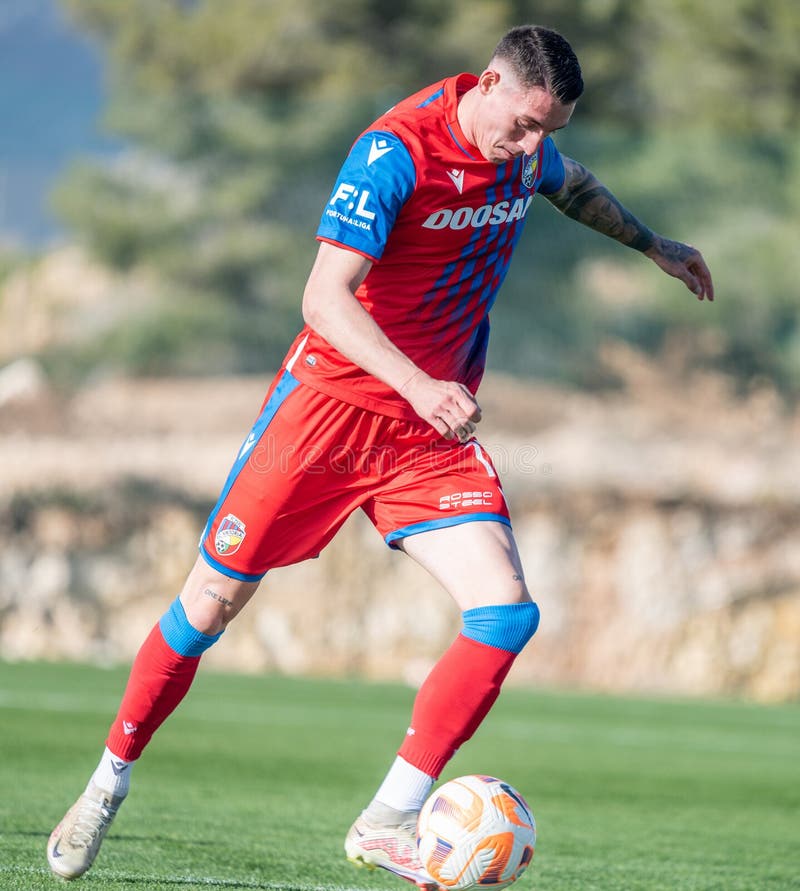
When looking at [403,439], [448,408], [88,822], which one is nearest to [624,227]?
[403,439]

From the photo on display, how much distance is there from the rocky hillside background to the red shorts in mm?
10016

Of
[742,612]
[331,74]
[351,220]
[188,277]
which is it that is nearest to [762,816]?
[351,220]

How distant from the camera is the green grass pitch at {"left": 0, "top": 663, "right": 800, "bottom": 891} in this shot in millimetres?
4289

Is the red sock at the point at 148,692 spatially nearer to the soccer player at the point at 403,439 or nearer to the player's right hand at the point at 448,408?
the soccer player at the point at 403,439

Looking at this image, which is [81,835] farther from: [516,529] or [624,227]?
[516,529]

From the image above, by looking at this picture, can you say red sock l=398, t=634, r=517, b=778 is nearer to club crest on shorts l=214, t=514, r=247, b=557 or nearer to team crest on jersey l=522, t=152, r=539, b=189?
club crest on shorts l=214, t=514, r=247, b=557

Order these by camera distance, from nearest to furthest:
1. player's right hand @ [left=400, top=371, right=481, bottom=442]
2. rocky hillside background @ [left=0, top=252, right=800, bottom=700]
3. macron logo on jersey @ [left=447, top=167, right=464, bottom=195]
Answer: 1. player's right hand @ [left=400, top=371, right=481, bottom=442]
2. macron logo on jersey @ [left=447, top=167, right=464, bottom=195]
3. rocky hillside background @ [left=0, top=252, right=800, bottom=700]

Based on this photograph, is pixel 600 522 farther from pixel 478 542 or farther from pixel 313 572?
pixel 478 542

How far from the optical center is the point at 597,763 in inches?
309

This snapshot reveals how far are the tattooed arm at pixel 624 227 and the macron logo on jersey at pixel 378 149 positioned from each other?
88 cm

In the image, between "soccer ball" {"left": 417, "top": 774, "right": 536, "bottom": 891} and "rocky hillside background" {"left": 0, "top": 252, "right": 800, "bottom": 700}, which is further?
"rocky hillside background" {"left": 0, "top": 252, "right": 800, "bottom": 700}

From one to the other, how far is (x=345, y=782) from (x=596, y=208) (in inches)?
131

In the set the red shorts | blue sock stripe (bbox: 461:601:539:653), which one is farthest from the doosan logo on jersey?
blue sock stripe (bbox: 461:601:539:653)

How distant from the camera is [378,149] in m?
3.62
